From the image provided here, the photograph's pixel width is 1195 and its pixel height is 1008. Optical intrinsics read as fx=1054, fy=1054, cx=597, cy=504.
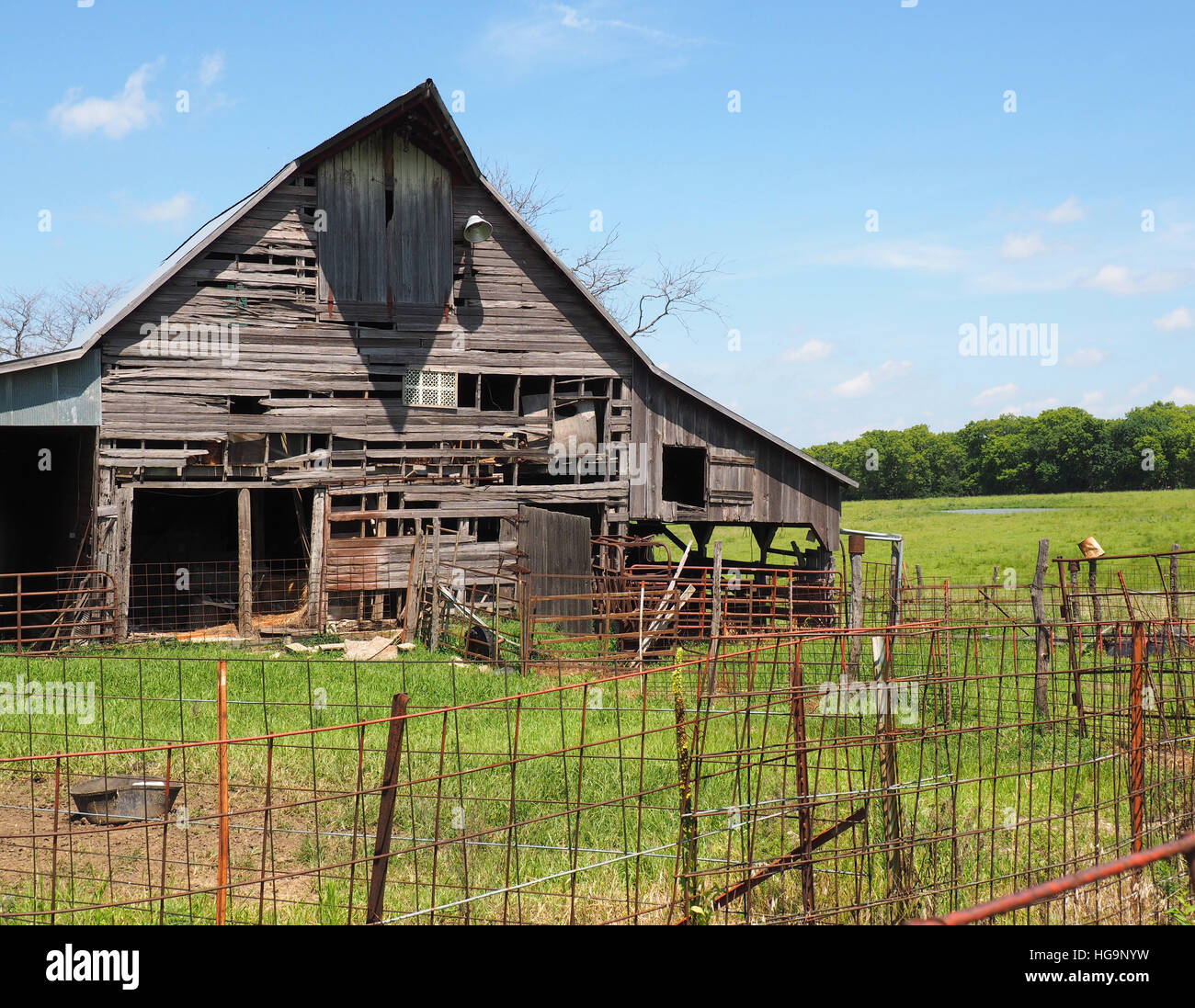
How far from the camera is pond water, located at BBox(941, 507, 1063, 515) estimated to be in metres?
62.0

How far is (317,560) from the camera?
1902cm

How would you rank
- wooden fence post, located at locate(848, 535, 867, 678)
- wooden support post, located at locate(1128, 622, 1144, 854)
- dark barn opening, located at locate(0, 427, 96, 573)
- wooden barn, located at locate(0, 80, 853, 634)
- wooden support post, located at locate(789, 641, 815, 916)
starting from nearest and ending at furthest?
wooden support post, located at locate(789, 641, 815, 916), wooden support post, located at locate(1128, 622, 1144, 854), wooden fence post, located at locate(848, 535, 867, 678), wooden barn, located at locate(0, 80, 853, 634), dark barn opening, located at locate(0, 427, 96, 573)

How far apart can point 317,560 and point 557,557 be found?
437 centimetres

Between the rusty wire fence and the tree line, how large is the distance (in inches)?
2692

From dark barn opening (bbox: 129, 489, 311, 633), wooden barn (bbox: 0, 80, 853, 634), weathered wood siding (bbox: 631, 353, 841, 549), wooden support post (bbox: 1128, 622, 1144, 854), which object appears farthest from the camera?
dark barn opening (bbox: 129, 489, 311, 633)

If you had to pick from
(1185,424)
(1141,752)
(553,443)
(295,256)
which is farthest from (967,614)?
(1185,424)

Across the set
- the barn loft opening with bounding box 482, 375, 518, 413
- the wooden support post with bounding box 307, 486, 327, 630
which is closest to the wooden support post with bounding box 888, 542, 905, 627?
the barn loft opening with bounding box 482, 375, 518, 413

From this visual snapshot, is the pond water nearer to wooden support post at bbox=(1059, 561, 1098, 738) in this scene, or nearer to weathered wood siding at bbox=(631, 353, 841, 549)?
weathered wood siding at bbox=(631, 353, 841, 549)

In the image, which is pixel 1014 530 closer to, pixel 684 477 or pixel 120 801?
pixel 684 477

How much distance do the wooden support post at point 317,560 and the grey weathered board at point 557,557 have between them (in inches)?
140

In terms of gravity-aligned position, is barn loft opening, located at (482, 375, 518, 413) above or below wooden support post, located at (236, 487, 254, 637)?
above

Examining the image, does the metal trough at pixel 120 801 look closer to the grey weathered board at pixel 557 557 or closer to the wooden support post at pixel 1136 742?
the wooden support post at pixel 1136 742

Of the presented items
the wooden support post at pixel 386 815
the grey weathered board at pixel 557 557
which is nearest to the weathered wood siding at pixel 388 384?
the grey weathered board at pixel 557 557

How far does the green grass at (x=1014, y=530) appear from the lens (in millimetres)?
38656
